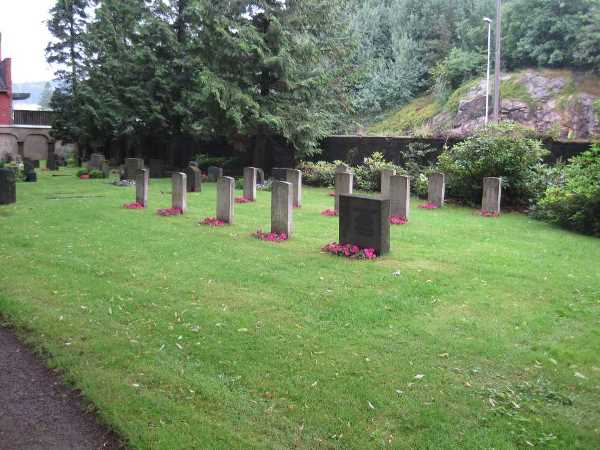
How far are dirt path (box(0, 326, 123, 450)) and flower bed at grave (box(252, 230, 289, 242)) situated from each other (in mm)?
6355

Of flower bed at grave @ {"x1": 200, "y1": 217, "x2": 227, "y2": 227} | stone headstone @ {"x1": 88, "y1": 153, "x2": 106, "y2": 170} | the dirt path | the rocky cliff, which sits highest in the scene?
the rocky cliff

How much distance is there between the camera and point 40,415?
14.9 ft

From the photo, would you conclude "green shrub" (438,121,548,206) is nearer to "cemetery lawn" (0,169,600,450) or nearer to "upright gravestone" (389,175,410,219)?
"upright gravestone" (389,175,410,219)

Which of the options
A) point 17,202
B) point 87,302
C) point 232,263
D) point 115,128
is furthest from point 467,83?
point 87,302

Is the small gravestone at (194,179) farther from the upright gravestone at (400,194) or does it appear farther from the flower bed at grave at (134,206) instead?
the upright gravestone at (400,194)

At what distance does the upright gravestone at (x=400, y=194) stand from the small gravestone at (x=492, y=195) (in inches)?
130

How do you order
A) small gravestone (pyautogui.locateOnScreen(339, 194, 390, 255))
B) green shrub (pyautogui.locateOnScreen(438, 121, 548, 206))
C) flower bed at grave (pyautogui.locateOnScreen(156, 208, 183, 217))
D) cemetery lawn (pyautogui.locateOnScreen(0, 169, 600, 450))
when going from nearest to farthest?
cemetery lawn (pyautogui.locateOnScreen(0, 169, 600, 450)) < small gravestone (pyautogui.locateOnScreen(339, 194, 390, 255)) < flower bed at grave (pyautogui.locateOnScreen(156, 208, 183, 217)) < green shrub (pyautogui.locateOnScreen(438, 121, 548, 206))

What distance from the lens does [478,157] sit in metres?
17.7

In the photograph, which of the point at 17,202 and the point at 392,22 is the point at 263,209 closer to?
the point at 17,202

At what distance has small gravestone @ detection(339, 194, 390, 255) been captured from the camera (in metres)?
9.77

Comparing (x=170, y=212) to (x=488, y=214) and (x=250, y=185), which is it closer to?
(x=250, y=185)

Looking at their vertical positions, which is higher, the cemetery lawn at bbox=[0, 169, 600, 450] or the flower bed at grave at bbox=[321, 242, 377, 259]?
the flower bed at grave at bbox=[321, 242, 377, 259]

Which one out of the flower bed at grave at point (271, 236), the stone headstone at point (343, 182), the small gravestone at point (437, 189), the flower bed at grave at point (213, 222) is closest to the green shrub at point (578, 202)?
the small gravestone at point (437, 189)

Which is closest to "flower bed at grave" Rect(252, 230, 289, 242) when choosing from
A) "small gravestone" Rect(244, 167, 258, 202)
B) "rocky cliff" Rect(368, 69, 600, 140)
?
"small gravestone" Rect(244, 167, 258, 202)
